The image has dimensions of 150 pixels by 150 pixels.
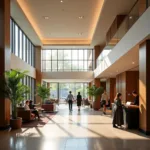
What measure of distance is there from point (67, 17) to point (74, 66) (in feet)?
33.9

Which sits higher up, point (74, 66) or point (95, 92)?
point (74, 66)

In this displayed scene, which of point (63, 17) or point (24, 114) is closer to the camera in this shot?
point (24, 114)

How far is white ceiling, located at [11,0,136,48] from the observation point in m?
12.4

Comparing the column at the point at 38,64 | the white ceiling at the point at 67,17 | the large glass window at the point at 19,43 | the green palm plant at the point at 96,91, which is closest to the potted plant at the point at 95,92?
the green palm plant at the point at 96,91

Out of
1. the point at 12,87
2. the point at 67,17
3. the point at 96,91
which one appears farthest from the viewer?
the point at 96,91

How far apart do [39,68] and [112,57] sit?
1172 centimetres

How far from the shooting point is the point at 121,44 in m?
10.5

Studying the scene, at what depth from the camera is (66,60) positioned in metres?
25.2

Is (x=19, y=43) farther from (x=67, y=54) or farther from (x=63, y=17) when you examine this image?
(x=67, y=54)

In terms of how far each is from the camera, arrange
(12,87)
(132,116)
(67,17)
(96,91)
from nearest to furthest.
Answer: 1. (12,87)
2. (132,116)
3. (67,17)
4. (96,91)

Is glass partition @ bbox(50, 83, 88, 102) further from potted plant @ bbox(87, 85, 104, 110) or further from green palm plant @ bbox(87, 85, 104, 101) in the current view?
green palm plant @ bbox(87, 85, 104, 101)

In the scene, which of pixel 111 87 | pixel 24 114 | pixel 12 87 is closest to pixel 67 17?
pixel 24 114

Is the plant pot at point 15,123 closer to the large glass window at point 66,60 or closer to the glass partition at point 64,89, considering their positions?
the large glass window at point 66,60

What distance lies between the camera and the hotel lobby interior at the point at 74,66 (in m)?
7.73
